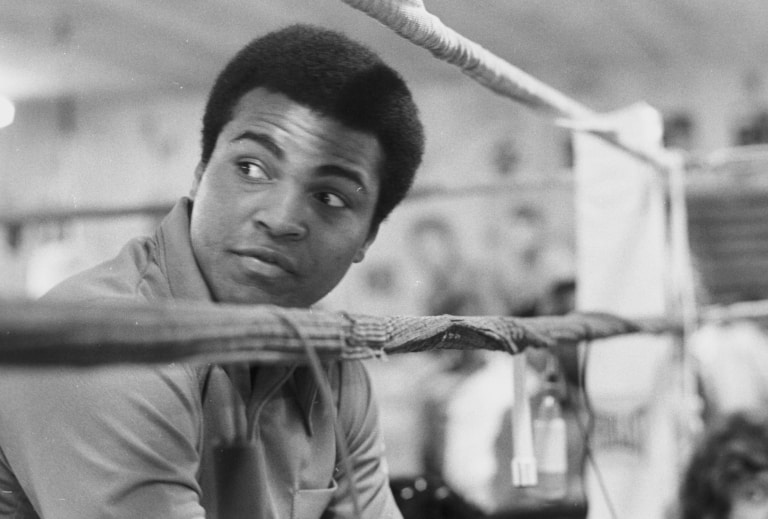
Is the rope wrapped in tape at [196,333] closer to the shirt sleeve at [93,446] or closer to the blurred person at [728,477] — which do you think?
the shirt sleeve at [93,446]

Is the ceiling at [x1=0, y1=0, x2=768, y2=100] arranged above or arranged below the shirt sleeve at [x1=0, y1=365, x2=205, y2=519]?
above

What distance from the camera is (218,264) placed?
706 mm

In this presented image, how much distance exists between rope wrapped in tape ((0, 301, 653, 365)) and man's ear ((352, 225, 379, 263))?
0.20ft

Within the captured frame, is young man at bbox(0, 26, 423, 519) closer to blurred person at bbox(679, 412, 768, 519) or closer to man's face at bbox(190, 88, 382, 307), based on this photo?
man's face at bbox(190, 88, 382, 307)

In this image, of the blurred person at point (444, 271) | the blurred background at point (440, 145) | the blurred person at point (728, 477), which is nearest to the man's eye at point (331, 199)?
the blurred background at point (440, 145)

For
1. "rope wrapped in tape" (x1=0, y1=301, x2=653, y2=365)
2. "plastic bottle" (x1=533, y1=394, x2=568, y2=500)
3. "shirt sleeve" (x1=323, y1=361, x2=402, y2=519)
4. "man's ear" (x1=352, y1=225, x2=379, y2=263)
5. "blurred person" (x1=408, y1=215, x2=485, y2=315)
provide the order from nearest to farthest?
1. "rope wrapped in tape" (x1=0, y1=301, x2=653, y2=365)
2. "man's ear" (x1=352, y1=225, x2=379, y2=263)
3. "shirt sleeve" (x1=323, y1=361, x2=402, y2=519)
4. "plastic bottle" (x1=533, y1=394, x2=568, y2=500)
5. "blurred person" (x1=408, y1=215, x2=485, y2=315)

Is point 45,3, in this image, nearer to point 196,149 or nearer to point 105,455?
point 196,149

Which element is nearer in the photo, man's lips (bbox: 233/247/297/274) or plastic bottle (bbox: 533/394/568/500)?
man's lips (bbox: 233/247/297/274)

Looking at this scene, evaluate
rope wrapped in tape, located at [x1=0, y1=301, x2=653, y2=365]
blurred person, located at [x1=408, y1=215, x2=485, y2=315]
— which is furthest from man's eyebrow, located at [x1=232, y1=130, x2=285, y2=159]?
blurred person, located at [x1=408, y1=215, x2=485, y2=315]

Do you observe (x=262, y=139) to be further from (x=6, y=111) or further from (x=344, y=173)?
(x=6, y=111)

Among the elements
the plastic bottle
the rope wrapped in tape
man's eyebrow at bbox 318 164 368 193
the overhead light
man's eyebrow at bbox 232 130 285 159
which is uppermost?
the overhead light

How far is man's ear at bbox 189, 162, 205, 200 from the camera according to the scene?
69cm

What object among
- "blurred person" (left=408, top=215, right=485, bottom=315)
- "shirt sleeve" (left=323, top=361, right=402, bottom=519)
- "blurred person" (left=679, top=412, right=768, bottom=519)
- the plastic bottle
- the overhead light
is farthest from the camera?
"blurred person" (left=408, top=215, right=485, bottom=315)

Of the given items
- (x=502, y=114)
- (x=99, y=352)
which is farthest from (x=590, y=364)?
(x=502, y=114)
